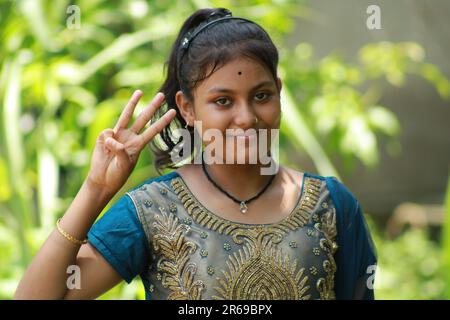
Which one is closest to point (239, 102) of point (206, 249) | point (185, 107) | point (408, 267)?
point (185, 107)

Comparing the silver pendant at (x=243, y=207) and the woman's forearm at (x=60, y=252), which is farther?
the silver pendant at (x=243, y=207)

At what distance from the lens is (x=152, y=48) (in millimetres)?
2670

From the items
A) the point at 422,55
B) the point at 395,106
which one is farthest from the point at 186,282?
the point at 395,106

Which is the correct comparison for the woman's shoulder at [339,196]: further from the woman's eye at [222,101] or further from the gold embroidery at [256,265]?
the woman's eye at [222,101]

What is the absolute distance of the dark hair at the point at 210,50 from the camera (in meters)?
1.34

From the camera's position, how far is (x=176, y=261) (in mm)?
1321

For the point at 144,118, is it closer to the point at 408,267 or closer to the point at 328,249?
the point at 328,249

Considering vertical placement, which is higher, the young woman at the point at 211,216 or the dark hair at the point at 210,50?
the dark hair at the point at 210,50

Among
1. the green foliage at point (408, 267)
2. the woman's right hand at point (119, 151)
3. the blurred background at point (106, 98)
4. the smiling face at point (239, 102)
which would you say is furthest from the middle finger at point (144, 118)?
the green foliage at point (408, 267)

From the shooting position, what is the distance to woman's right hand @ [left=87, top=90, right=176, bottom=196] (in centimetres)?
123

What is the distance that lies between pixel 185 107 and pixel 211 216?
211mm
